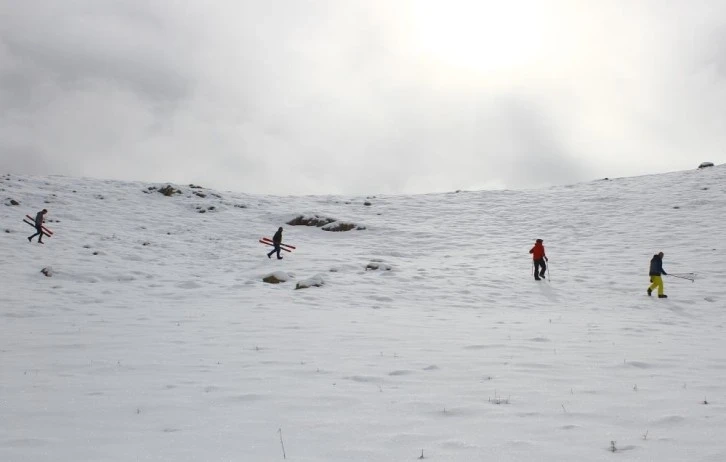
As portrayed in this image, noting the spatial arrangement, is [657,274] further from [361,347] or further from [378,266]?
[361,347]

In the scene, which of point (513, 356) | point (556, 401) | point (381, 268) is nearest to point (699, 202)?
point (381, 268)

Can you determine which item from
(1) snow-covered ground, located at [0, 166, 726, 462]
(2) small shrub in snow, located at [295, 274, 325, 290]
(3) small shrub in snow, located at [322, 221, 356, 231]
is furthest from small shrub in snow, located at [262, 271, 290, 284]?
(3) small shrub in snow, located at [322, 221, 356, 231]

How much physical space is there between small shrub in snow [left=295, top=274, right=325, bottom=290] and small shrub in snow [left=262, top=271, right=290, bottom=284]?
1183mm

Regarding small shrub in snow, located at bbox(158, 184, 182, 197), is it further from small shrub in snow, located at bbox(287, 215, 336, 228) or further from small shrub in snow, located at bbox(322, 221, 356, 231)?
small shrub in snow, located at bbox(322, 221, 356, 231)

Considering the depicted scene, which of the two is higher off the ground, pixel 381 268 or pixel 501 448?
pixel 381 268

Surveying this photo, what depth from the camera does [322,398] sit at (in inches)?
244

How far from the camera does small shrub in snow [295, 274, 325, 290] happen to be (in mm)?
16797

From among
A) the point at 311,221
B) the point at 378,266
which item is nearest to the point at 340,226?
the point at 311,221

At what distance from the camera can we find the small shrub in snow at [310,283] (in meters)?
16.8

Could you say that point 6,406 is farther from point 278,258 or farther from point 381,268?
point 278,258

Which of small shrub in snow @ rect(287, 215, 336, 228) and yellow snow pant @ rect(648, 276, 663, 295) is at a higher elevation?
small shrub in snow @ rect(287, 215, 336, 228)

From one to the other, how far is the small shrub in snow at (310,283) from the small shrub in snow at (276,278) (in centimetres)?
118

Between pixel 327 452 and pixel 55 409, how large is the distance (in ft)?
12.0

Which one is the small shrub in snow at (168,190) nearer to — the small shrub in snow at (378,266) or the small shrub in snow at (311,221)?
the small shrub in snow at (311,221)
